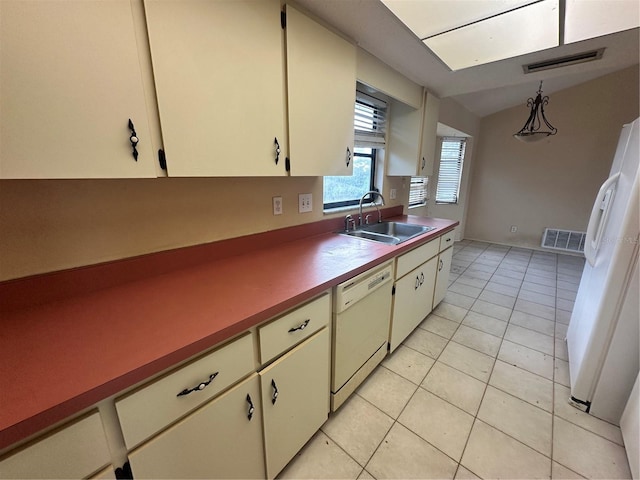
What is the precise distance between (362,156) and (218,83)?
1568 mm

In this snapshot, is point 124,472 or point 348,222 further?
point 348,222

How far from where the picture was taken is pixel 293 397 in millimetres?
1095

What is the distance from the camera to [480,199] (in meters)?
4.92

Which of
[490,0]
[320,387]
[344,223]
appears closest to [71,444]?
[320,387]

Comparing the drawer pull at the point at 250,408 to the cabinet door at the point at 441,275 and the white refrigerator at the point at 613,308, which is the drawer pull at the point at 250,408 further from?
the cabinet door at the point at 441,275

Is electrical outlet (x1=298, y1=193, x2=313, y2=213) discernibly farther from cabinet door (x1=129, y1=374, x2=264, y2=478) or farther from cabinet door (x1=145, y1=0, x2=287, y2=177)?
cabinet door (x1=129, y1=374, x2=264, y2=478)

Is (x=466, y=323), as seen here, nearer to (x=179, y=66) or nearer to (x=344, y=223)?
(x=344, y=223)

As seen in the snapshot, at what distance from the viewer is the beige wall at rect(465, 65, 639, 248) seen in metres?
3.75

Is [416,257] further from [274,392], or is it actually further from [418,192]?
[418,192]

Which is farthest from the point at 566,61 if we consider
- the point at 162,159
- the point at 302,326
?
the point at 162,159

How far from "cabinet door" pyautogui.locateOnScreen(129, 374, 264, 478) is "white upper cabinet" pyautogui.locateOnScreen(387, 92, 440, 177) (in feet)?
7.21

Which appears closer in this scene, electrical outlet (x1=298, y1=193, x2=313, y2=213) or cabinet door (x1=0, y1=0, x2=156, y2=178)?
cabinet door (x1=0, y1=0, x2=156, y2=178)

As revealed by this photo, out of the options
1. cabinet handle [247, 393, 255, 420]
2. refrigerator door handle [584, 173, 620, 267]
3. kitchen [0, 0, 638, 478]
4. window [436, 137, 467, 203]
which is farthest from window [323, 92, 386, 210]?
window [436, 137, 467, 203]

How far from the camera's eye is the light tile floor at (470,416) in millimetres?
1244
